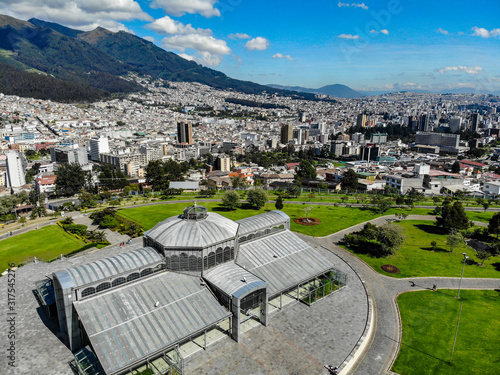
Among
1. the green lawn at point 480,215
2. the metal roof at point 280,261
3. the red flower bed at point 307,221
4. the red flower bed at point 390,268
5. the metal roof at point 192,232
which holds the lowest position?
the green lawn at point 480,215

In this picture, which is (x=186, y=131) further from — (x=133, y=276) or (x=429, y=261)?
(x=133, y=276)

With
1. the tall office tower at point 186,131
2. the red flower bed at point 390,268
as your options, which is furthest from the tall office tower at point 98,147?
the red flower bed at point 390,268

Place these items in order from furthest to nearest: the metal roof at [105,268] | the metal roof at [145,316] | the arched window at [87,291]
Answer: the arched window at [87,291]
the metal roof at [105,268]
the metal roof at [145,316]

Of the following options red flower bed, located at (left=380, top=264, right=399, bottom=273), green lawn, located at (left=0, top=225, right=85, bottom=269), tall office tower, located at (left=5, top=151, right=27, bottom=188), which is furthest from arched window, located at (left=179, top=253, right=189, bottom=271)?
tall office tower, located at (left=5, top=151, right=27, bottom=188)

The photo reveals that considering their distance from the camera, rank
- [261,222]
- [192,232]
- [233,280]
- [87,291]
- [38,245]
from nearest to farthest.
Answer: [87,291] → [233,280] → [192,232] → [261,222] → [38,245]

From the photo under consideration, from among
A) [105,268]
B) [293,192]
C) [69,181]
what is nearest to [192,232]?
[105,268]

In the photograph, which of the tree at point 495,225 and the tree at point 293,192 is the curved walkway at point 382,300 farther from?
the tree at point 293,192

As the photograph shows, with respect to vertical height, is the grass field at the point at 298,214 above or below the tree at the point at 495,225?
below
